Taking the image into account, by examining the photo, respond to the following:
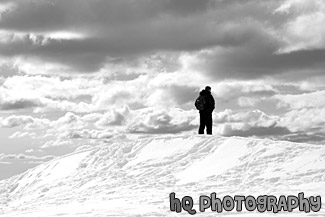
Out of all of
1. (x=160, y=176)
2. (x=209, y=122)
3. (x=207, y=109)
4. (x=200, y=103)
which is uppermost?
(x=200, y=103)

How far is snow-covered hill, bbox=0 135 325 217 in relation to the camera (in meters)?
13.2

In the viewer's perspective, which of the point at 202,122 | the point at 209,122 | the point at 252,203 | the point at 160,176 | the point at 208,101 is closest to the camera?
the point at 252,203

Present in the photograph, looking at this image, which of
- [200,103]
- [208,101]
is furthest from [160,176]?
[208,101]

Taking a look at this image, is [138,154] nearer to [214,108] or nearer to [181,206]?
[214,108]

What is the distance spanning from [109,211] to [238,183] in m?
4.08

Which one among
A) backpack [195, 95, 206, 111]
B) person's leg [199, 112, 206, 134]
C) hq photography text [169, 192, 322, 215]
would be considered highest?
backpack [195, 95, 206, 111]

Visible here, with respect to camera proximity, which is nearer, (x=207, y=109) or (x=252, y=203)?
(x=252, y=203)

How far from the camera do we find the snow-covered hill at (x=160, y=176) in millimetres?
13227

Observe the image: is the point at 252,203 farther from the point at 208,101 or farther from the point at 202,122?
the point at 202,122

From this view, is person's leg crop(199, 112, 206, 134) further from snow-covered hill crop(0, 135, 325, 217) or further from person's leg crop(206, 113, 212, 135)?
snow-covered hill crop(0, 135, 325, 217)

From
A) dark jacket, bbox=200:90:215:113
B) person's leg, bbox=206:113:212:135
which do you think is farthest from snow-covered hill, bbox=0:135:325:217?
dark jacket, bbox=200:90:215:113

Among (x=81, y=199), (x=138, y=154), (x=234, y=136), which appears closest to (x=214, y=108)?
(x=234, y=136)

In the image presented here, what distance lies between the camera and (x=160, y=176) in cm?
1653

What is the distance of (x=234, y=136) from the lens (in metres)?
19.1
